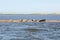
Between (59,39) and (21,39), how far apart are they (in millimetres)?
2275

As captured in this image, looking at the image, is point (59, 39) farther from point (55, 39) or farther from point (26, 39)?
point (26, 39)

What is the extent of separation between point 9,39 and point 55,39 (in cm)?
278

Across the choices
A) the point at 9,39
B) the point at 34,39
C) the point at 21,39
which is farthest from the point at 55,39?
the point at 9,39

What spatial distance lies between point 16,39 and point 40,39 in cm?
146

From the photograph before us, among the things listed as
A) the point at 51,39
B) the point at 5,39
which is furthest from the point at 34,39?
the point at 5,39

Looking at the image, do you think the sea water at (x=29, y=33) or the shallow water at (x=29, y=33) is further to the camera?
the sea water at (x=29, y=33)

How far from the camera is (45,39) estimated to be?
1115 centimetres

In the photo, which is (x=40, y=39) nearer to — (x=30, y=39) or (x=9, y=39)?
(x=30, y=39)

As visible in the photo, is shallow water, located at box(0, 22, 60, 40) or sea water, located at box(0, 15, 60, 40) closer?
shallow water, located at box(0, 22, 60, 40)

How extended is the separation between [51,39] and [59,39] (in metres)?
0.50

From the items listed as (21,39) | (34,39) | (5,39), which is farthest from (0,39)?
(34,39)

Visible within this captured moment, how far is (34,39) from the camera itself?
11.2 m

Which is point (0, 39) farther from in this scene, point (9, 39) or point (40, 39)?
point (40, 39)

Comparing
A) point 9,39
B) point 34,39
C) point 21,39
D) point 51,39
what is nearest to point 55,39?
point 51,39
